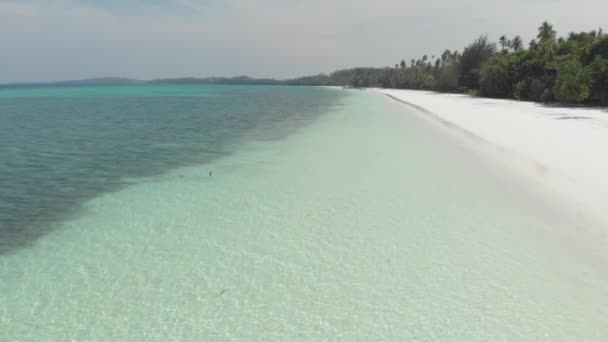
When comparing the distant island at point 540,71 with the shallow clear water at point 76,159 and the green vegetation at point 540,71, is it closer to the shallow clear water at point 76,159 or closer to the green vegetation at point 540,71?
the green vegetation at point 540,71

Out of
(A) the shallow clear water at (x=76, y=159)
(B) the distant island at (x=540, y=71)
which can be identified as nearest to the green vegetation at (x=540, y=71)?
A: (B) the distant island at (x=540, y=71)

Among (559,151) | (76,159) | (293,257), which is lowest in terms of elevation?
(293,257)

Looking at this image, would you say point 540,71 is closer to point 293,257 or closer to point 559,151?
point 559,151

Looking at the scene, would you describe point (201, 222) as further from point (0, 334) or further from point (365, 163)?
point (365, 163)

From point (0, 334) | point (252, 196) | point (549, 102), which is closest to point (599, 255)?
point (252, 196)

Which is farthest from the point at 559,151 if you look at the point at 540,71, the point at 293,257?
the point at 540,71

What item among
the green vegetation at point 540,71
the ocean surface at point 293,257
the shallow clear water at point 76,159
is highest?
the green vegetation at point 540,71
